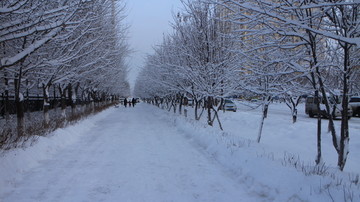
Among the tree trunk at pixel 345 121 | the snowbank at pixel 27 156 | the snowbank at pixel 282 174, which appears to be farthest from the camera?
the tree trunk at pixel 345 121

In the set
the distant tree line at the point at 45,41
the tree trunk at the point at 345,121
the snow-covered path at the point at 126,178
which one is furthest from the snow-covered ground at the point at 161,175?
the distant tree line at the point at 45,41

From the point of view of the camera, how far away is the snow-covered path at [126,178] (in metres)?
4.30

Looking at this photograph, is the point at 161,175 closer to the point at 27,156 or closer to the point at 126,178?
the point at 126,178

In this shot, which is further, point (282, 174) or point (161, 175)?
point (161, 175)

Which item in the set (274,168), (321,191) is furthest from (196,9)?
(321,191)

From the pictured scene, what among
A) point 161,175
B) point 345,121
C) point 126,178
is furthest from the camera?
point 161,175

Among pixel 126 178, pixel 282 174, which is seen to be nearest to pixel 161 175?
pixel 126 178

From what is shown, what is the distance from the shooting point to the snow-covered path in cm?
430

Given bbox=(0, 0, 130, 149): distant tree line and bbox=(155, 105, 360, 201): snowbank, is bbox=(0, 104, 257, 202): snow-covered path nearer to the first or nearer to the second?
bbox=(155, 105, 360, 201): snowbank

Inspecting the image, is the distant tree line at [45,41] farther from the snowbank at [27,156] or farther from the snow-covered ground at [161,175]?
the snow-covered ground at [161,175]

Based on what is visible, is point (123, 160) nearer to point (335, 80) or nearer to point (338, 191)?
point (338, 191)

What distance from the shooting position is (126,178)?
521cm

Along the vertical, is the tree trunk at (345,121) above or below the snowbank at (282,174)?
above

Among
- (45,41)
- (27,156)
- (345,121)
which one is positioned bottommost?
(27,156)
